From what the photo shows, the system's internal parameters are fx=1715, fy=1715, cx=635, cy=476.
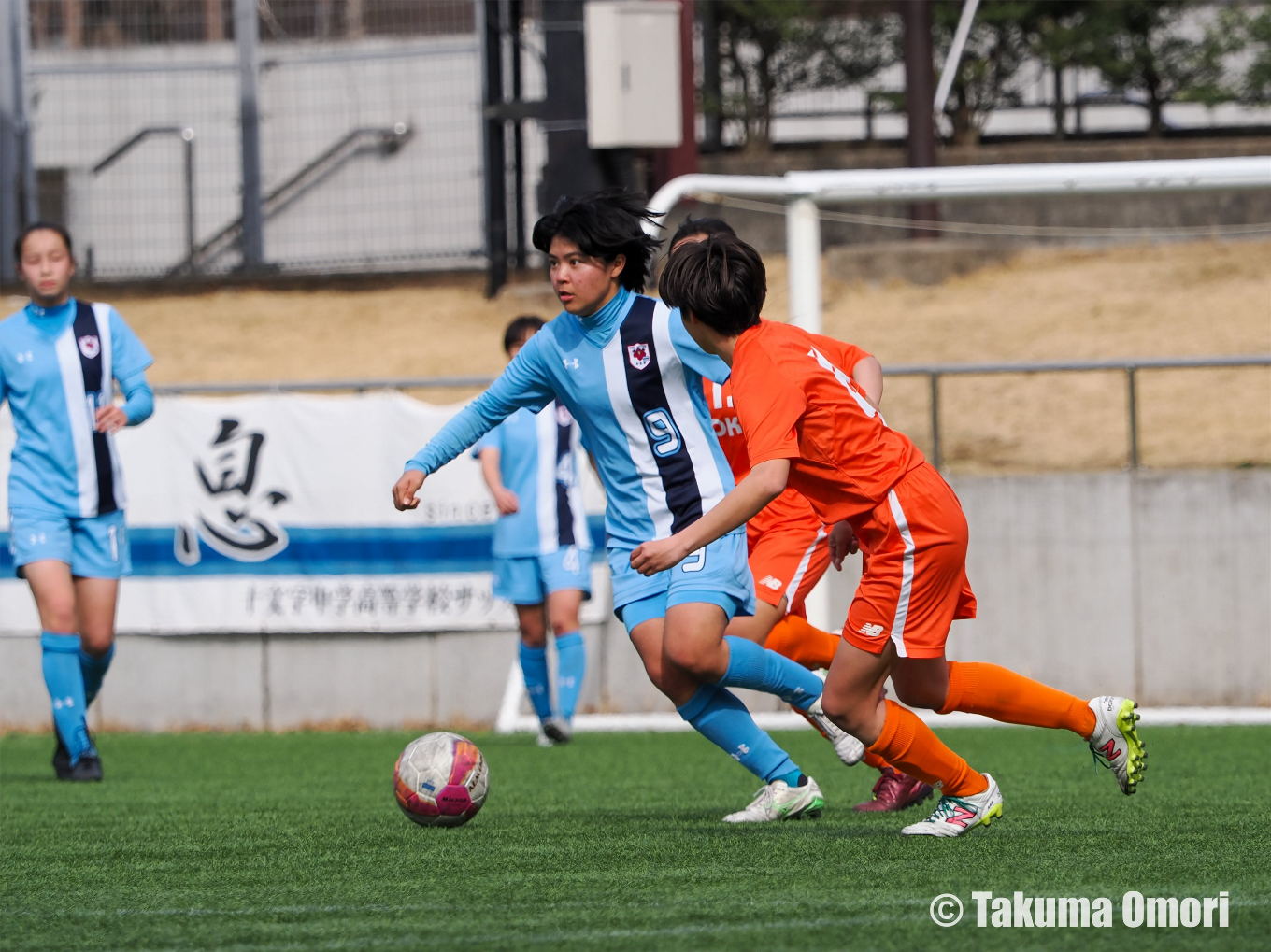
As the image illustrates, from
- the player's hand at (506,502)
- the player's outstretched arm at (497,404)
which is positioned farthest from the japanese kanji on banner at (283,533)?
the player's outstretched arm at (497,404)

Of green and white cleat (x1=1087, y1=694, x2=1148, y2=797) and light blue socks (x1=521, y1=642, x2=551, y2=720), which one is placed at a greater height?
green and white cleat (x1=1087, y1=694, x2=1148, y2=797)

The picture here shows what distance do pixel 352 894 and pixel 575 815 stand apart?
5.25 feet

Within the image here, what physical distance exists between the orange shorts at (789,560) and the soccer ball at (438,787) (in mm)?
1192

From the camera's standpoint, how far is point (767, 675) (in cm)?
496

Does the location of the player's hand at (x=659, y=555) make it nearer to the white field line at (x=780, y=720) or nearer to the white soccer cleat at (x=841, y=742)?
the white soccer cleat at (x=841, y=742)

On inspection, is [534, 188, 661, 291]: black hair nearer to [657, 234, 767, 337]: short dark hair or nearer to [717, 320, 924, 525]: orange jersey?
[657, 234, 767, 337]: short dark hair

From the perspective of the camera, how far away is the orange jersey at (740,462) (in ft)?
18.5

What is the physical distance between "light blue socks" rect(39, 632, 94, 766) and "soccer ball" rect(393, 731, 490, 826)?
2.37 meters

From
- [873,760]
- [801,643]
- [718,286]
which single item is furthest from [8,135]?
[718,286]

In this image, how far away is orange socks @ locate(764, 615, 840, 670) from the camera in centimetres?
566

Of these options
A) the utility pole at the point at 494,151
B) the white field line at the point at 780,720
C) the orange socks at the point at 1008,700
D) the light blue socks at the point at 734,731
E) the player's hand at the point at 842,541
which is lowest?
the white field line at the point at 780,720

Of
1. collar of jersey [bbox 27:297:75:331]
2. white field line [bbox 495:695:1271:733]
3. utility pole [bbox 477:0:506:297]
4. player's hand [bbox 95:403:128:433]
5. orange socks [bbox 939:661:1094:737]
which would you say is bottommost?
white field line [bbox 495:695:1271:733]

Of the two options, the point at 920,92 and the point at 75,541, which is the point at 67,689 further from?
the point at 920,92

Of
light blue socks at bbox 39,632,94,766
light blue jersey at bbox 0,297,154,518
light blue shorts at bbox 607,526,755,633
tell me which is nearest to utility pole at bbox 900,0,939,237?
light blue jersey at bbox 0,297,154,518
